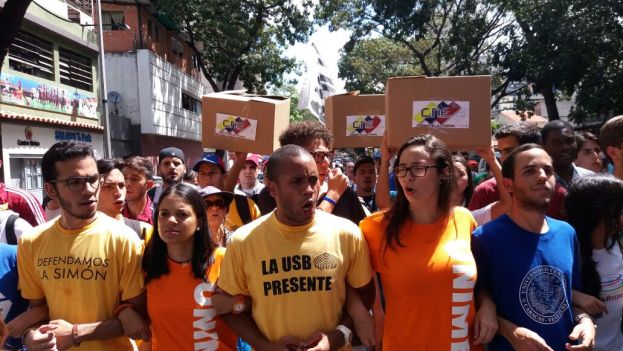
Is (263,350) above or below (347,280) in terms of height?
below

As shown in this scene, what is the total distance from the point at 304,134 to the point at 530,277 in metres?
1.56

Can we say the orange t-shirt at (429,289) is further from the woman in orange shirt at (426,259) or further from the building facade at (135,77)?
the building facade at (135,77)

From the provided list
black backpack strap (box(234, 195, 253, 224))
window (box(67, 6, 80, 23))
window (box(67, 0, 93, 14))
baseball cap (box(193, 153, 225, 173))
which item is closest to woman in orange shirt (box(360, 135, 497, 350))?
black backpack strap (box(234, 195, 253, 224))

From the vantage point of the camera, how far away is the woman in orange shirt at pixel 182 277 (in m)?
2.58

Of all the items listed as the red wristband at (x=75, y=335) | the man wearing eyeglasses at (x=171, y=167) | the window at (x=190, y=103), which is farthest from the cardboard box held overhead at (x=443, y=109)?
the window at (x=190, y=103)

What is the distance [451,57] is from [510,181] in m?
16.6

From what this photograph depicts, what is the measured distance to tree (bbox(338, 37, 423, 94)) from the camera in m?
32.0

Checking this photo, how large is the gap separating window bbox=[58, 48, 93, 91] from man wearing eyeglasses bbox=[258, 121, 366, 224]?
49.4ft

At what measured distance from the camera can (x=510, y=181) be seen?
263 centimetres

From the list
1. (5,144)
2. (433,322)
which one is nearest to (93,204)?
(433,322)

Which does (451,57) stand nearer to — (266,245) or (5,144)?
(5,144)

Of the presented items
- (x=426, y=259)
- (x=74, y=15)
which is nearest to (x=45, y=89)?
(x=74, y=15)

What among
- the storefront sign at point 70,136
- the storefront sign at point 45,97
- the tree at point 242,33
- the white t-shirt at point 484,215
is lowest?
the white t-shirt at point 484,215

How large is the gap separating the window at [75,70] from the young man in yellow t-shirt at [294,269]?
1585cm
